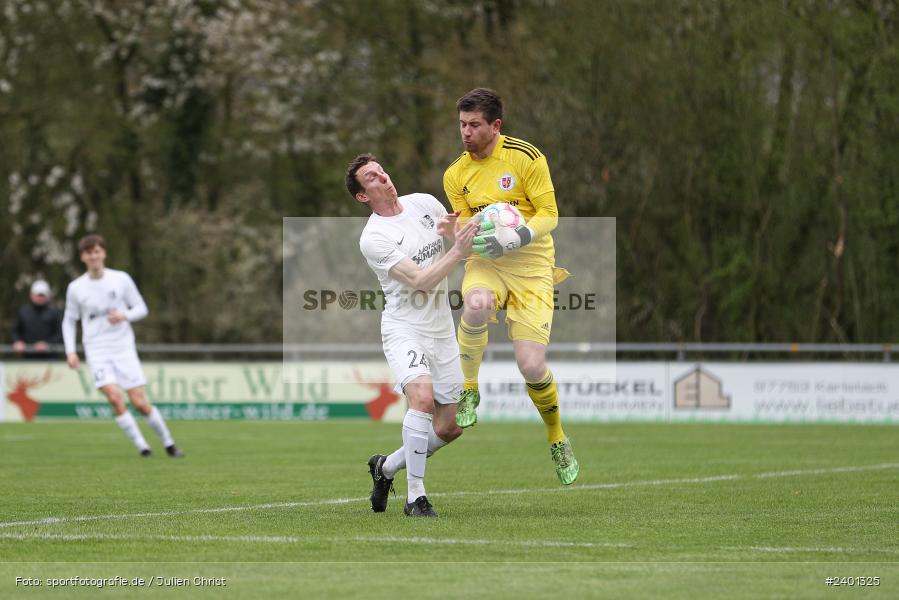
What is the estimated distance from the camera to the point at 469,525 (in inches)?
347

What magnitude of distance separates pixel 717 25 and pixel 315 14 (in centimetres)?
1154

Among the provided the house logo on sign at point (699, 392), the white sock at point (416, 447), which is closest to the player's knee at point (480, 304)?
the white sock at point (416, 447)

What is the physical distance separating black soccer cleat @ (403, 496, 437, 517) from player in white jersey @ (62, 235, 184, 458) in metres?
7.26

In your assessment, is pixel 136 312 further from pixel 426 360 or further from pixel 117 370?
pixel 426 360

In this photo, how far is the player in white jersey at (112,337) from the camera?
16.1 meters

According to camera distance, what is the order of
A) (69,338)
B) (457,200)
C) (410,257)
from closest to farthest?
Answer: 1. (410,257)
2. (457,200)
3. (69,338)

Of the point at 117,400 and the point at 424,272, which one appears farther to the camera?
the point at 117,400

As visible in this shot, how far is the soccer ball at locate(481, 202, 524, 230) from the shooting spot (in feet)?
30.7

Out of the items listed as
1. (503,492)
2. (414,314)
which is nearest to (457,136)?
(503,492)

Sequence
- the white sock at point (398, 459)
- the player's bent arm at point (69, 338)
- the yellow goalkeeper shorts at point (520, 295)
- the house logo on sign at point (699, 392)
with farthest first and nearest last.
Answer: the house logo on sign at point (699, 392) < the player's bent arm at point (69, 338) < the yellow goalkeeper shorts at point (520, 295) < the white sock at point (398, 459)

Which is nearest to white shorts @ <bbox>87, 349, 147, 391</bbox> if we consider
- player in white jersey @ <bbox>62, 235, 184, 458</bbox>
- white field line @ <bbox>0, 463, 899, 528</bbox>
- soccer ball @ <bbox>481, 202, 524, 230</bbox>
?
player in white jersey @ <bbox>62, 235, 184, 458</bbox>

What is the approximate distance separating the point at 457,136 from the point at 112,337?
1505cm

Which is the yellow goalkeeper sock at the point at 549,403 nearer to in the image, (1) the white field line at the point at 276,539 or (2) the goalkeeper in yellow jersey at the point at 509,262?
A: (2) the goalkeeper in yellow jersey at the point at 509,262

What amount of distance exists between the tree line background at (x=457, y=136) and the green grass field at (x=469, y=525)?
11.0 meters
